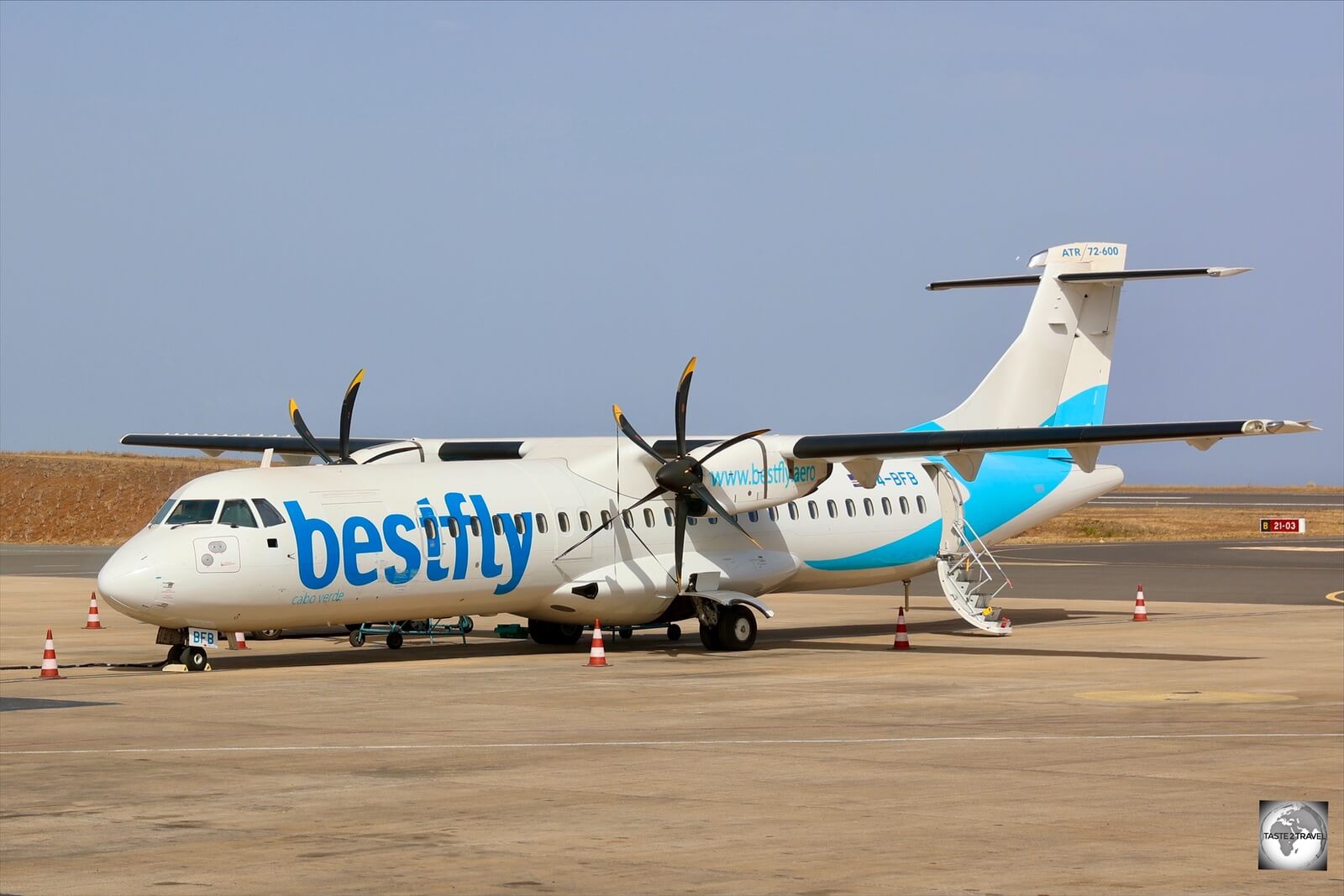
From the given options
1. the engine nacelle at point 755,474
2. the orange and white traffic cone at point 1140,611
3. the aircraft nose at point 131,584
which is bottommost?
the orange and white traffic cone at point 1140,611

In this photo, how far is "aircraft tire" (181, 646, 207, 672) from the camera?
883 inches

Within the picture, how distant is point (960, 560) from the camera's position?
28.8 m

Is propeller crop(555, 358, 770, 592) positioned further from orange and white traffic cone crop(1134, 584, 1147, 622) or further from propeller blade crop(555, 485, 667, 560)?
orange and white traffic cone crop(1134, 584, 1147, 622)

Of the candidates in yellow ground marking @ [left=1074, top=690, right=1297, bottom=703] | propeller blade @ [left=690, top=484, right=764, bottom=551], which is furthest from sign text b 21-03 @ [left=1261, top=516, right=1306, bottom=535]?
yellow ground marking @ [left=1074, top=690, right=1297, bottom=703]

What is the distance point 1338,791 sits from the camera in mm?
12523

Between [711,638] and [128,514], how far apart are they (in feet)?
203

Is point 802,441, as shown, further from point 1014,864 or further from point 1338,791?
point 1014,864

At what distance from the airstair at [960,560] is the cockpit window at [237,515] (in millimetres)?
11656

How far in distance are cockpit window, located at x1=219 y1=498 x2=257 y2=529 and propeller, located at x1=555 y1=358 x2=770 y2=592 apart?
206 inches

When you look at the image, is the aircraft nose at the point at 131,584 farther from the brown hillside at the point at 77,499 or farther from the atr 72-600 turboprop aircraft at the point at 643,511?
the brown hillside at the point at 77,499

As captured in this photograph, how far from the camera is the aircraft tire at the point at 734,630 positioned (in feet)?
84.5

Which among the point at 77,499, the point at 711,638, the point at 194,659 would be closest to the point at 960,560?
the point at 711,638

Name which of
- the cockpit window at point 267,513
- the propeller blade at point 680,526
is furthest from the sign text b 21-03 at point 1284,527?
the cockpit window at point 267,513

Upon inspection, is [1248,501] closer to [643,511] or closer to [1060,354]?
[1060,354]
